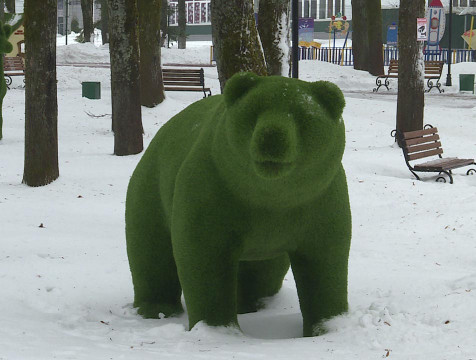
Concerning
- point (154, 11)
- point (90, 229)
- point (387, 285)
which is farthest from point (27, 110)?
point (154, 11)

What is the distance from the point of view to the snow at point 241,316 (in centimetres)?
423

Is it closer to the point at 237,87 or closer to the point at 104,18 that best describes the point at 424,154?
the point at 237,87

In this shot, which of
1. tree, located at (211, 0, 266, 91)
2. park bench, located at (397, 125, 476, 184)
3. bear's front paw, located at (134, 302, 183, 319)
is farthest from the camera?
park bench, located at (397, 125, 476, 184)

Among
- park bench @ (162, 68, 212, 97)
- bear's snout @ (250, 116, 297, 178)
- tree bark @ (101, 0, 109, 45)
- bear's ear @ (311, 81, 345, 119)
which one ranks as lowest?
park bench @ (162, 68, 212, 97)

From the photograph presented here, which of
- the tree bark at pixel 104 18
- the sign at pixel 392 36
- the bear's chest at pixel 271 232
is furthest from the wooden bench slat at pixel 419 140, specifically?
the sign at pixel 392 36

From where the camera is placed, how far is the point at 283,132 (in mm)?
3879

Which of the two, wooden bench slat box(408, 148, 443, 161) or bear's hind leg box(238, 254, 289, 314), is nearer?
bear's hind leg box(238, 254, 289, 314)

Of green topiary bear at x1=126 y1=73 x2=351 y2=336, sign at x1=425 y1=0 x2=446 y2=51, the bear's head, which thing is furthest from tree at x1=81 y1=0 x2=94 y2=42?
the bear's head

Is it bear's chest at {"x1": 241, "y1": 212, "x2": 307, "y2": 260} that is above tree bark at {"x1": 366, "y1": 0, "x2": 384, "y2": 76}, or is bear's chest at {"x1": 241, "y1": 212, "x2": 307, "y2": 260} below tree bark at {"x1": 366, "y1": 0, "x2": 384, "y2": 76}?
below

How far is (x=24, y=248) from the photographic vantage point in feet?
22.5

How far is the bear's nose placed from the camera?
12.7 feet

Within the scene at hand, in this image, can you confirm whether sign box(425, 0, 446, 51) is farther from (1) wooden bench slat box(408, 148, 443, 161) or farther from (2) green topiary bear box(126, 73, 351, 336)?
(2) green topiary bear box(126, 73, 351, 336)

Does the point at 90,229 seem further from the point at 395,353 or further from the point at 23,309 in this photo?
the point at 395,353

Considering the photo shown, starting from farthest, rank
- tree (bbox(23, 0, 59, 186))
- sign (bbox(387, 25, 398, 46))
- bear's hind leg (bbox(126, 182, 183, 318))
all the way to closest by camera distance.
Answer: sign (bbox(387, 25, 398, 46)) → tree (bbox(23, 0, 59, 186)) → bear's hind leg (bbox(126, 182, 183, 318))
